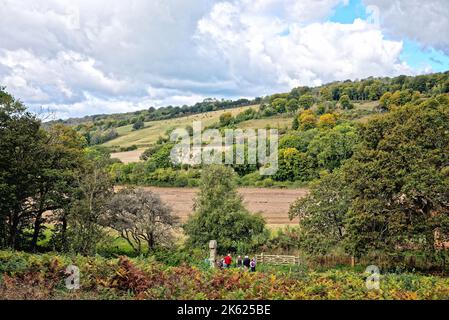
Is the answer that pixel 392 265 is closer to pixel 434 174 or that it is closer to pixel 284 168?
pixel 434 174

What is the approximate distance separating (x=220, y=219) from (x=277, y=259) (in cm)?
500

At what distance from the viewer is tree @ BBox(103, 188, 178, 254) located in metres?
32.4

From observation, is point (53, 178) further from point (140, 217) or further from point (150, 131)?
point (150, 131)

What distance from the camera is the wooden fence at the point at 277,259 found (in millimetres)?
30297

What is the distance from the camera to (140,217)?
32719 mm

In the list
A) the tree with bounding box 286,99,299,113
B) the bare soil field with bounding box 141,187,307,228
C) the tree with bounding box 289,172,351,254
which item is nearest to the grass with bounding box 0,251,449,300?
the tree with bounding box 289,172,351,254

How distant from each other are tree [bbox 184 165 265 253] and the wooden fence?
91.5 inches

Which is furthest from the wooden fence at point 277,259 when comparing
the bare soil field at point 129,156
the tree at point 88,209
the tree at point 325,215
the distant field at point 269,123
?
the distant field at point 269,123

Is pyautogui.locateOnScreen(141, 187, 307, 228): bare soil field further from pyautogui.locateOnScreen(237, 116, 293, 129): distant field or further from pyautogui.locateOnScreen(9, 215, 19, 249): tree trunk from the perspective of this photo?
pyautogui.locateOnScreen(237, 116, 293, 129): distant field

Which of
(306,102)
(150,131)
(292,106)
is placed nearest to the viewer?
(292,106)

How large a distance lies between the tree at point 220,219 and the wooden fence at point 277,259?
232 centimetres

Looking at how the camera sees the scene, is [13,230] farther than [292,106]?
No

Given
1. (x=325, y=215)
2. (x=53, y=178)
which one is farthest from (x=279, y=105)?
(x=53, y=178)

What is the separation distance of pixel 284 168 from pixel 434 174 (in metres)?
48.7
